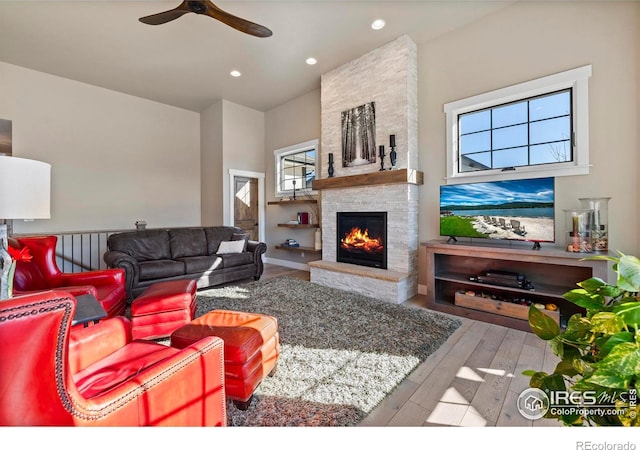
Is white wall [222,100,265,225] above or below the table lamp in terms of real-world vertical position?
above

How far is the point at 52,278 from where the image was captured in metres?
2.40

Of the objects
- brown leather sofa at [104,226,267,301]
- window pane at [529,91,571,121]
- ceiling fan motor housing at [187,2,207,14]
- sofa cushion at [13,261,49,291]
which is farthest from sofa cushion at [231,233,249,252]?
window pane at [529,91,571,121]

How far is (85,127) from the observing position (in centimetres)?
485

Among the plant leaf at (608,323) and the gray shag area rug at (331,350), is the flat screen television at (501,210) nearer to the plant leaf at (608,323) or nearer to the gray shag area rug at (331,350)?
the gray shag area rug at (331,350)

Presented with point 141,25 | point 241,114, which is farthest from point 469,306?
point 241,114

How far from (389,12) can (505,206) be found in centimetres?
255

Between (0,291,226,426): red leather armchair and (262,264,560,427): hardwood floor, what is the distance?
875mm

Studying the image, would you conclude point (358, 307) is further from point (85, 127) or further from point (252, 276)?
point (85, 127)

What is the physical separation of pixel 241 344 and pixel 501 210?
2829 millimetres

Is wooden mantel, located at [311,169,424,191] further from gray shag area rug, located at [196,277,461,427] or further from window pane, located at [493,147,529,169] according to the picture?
gray shag area rug, located at [196,277,461,427]

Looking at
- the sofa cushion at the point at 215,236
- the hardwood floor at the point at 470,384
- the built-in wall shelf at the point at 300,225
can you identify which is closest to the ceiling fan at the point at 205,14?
the sofa cushion at the point at 215,236

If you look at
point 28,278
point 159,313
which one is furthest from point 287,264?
point 28,278

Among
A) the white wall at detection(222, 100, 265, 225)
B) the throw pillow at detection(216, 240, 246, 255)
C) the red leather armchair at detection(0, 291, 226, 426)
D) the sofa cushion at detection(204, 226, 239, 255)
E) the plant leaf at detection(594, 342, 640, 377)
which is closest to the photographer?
the plant leaf at detection(594, 342, 640, 377)

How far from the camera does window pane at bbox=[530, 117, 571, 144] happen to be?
273 cm
